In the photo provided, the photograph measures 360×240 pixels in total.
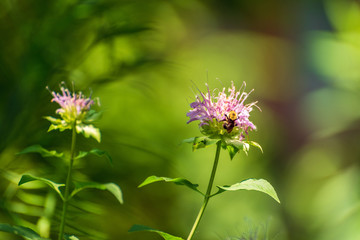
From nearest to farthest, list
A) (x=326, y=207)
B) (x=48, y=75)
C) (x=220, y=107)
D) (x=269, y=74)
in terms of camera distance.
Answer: (x=220, y=107) → (x=48, y=75) → (x=326, y=207) → (x=269, y=74)

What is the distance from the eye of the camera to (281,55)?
1.25 meters

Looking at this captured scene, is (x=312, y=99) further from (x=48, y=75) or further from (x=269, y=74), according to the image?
(x=48, y=75)

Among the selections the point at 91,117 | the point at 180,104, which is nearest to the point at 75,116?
the point at 91,117

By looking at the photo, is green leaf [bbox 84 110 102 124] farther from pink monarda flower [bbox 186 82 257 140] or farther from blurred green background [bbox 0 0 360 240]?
blurred green background [bbox 0 0 360 240]

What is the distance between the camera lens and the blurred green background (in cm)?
60

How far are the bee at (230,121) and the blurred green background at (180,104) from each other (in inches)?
8.6

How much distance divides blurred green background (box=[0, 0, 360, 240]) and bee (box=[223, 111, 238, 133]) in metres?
0.22

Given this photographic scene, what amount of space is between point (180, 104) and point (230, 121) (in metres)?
0.70

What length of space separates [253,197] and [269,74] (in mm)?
411

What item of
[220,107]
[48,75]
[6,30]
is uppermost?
[6,30]

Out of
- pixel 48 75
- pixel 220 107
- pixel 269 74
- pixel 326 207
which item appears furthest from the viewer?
pixel 269 74

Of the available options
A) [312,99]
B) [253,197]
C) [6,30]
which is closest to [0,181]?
[6,30]

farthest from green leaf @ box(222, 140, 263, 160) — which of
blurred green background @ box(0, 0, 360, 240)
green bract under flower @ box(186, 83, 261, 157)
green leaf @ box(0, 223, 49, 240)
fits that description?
blurred green background @ box(0, 0, 360, 240)

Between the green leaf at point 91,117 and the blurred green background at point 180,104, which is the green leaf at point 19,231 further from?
the blurred green background at point 180,104
